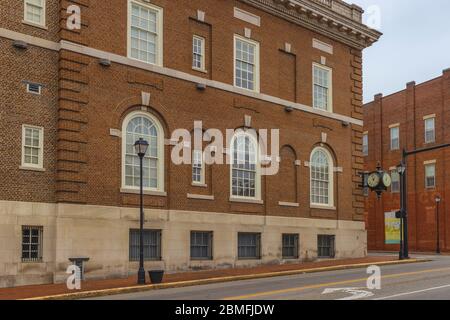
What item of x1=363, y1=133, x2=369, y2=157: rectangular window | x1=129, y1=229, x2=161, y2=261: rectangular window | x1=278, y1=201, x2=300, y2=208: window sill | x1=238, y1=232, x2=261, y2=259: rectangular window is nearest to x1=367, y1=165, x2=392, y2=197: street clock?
x1=278, y1=201, x2=300, y2=208: window sill

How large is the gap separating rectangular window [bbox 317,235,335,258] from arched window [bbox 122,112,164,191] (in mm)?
10854

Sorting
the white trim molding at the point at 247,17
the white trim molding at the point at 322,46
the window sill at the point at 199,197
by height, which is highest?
the white trim molding at the point at 247,17

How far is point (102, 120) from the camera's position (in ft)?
80.9

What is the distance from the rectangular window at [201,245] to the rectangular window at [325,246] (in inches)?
305

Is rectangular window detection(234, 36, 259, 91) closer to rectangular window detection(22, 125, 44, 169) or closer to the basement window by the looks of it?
the basement window

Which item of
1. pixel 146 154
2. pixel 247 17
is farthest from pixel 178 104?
pixel 247 17

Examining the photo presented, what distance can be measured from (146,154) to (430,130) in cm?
3414

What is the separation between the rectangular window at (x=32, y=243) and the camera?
73.1 feet

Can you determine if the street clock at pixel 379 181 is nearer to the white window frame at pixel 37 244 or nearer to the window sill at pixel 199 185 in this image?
the window sill at pixel 199 185

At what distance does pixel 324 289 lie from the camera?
18703mm

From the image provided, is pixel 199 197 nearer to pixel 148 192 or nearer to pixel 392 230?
pixel 148 192

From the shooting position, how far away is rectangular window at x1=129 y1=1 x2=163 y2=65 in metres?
26.1

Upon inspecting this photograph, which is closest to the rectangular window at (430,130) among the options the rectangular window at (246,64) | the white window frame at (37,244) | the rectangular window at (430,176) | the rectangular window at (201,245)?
the rectangular window at (430,176)
